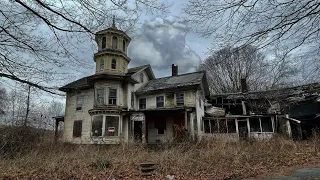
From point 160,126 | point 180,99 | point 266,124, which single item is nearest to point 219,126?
point 180,99

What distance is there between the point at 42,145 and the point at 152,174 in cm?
820

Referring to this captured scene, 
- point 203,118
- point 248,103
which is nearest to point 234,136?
point 203,118

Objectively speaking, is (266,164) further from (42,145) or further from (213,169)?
(42,145)

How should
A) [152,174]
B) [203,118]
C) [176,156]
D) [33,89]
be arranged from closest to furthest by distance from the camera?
[33,89], [152,174], [176,156], [203,118]

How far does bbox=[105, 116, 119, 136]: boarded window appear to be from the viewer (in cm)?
2083

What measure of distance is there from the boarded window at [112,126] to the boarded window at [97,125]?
0.54 metres

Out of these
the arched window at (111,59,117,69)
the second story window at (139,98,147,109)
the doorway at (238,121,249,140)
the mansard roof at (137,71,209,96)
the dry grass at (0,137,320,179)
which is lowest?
the dry grass at (0,137,320,179)

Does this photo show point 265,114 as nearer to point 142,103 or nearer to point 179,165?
point 142,103

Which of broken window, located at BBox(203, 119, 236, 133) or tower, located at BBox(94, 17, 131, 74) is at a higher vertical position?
tower, located at BBox(94, 17, 131, 74)

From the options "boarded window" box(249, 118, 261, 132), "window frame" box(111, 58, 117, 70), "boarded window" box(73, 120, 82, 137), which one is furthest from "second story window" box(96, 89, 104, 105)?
"boarded window" box(249, 118, 261, 132)

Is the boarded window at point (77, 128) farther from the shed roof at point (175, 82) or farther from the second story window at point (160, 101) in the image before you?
the second story window at point (160, 101)

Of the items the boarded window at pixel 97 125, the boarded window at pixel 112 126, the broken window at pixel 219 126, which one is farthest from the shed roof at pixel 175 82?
the boarded window at pixel 97 125

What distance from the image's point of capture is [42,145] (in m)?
13.5

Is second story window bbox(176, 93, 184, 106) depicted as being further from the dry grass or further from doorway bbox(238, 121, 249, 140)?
the dry grass
